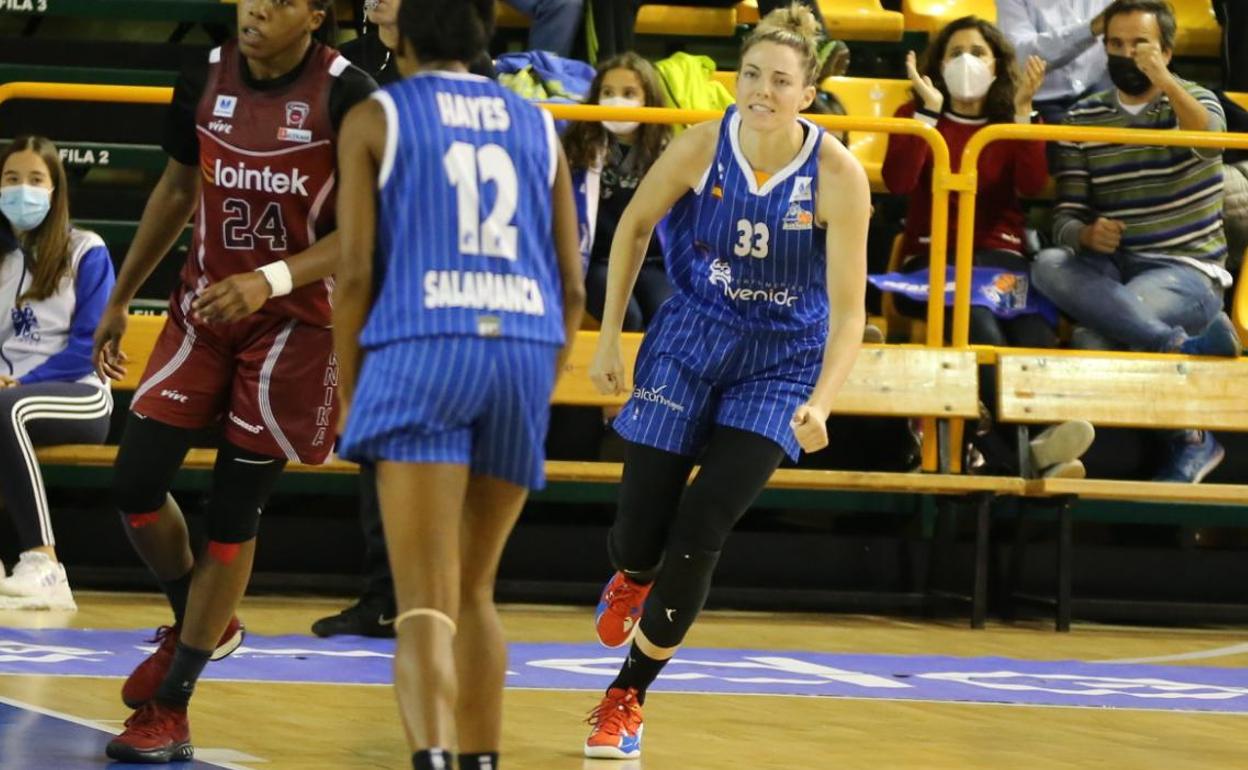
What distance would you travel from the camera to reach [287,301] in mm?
4559

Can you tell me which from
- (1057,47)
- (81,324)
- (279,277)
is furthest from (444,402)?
(1057,47)

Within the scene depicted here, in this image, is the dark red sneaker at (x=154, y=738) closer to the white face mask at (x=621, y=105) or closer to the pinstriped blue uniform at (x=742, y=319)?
the pinstriped blue uniform at (x=742, y=319)

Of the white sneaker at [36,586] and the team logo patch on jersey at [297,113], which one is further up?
the team logo patch on jersey at [297,113]

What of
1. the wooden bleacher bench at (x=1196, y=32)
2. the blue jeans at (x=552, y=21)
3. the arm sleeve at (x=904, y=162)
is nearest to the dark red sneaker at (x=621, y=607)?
the arm sleeve at (x=904, y=162)

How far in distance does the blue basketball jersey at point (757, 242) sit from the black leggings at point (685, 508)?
35cm

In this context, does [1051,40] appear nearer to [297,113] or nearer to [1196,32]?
[1196,32]

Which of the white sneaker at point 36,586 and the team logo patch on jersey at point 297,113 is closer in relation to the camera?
the team logo patch on jersey at point 297,113

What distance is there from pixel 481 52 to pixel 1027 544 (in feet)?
18.5

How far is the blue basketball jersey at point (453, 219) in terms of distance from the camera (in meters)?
3.32

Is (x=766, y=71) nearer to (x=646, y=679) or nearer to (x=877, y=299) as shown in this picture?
(x=646, y=679)

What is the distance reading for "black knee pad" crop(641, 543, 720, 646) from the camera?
4.84m

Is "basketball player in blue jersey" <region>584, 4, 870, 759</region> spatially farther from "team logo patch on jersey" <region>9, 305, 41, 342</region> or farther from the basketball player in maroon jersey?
"team logo patch on jersey" <region>9, 305, 41, 342</region>

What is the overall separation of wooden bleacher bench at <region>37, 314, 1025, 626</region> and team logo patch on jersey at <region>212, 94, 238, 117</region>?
3504 millimetres

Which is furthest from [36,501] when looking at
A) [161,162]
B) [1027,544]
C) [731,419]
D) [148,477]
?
[1027,544]
